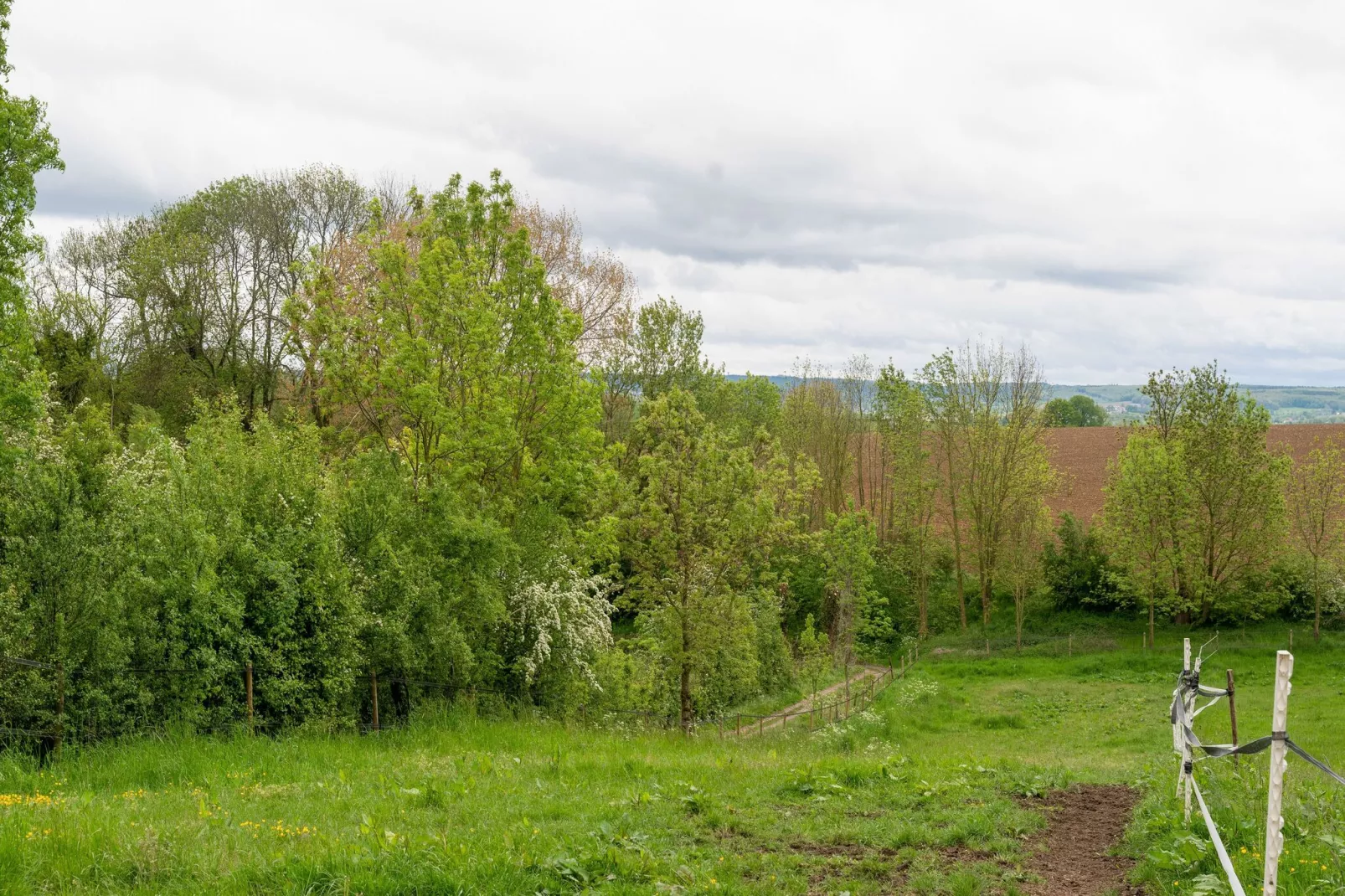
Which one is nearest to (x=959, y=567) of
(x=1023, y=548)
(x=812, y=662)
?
(x=1023, y=548)

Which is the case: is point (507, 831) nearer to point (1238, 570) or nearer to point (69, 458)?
point (69, 458)

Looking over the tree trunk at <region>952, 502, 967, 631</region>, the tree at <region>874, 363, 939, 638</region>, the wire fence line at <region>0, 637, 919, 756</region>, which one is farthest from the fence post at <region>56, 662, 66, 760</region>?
the tree trunk at <region>952, 502, 967, 631</region>

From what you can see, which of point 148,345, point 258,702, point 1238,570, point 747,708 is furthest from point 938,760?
point 148,345

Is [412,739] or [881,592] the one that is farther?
[881,592]

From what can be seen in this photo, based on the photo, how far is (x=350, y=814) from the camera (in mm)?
9016

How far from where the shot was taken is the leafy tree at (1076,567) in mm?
45312

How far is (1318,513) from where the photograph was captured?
38500 millimetres

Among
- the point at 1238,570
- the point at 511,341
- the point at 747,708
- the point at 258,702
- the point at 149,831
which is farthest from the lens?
the point at 1238,570

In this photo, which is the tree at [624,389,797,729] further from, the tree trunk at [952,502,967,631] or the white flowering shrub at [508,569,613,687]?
the tree trunk at [952,502,967,631]

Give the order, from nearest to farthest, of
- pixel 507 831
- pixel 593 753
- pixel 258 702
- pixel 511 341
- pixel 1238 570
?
pixel 507 831 < pixel 593 753 < pixel 258 702 < pixel 511 341 < pixel 1238 570

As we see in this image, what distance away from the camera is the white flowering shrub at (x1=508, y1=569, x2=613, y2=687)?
65.2ft

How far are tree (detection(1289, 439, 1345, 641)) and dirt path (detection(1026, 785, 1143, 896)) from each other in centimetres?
3258

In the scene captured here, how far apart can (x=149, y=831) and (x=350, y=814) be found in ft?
5.92

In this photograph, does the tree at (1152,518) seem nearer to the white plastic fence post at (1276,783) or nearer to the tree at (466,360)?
the tree at (466,360)
